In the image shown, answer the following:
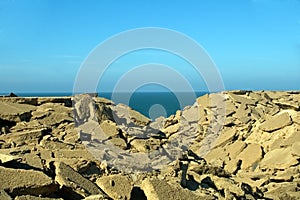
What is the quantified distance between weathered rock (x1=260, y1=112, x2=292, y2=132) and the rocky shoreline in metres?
0.03

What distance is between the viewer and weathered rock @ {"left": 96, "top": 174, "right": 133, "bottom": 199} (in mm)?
6449

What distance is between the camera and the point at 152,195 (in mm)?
6305

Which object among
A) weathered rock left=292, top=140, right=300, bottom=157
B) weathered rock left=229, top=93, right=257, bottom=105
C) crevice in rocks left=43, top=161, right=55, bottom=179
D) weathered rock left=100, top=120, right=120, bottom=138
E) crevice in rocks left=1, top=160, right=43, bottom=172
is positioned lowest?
crevice in rocks left=43, top=161, right=55, bottom=179

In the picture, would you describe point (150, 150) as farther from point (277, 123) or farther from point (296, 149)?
point (277, 123)

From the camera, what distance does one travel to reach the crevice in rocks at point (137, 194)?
6.59m

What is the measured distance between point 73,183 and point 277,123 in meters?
8.61

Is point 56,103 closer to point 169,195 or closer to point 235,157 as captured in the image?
point 235,157

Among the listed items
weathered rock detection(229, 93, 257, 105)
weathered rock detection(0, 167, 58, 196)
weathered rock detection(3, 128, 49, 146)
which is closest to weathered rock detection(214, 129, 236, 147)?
weathered rock detection(229, 93, 257, 105)

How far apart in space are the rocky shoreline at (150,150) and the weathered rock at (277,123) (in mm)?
30

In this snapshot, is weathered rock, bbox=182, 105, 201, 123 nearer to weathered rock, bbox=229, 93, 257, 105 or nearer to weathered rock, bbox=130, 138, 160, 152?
weathered rock, bbox=229, 93, 257, 105

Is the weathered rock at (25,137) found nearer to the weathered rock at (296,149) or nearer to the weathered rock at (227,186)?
the weathered rock at (227,186)

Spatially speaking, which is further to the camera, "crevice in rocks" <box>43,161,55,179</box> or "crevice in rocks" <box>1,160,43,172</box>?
"crevice in rocks" <box>43,161,55,179</box>

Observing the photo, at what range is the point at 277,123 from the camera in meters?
13.2

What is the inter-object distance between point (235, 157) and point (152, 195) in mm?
6709
